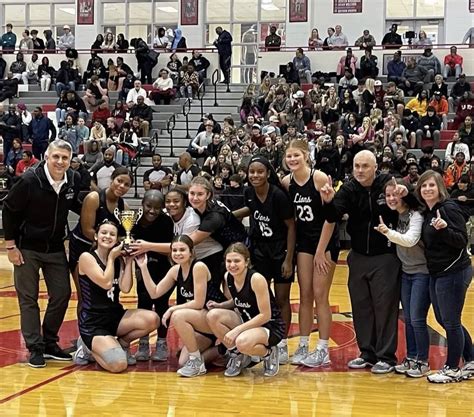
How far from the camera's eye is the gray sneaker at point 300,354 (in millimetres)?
6422

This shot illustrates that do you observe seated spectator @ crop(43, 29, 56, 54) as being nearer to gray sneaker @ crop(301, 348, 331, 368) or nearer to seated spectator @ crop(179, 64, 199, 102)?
Result: seated spectator @ crop(179, 64, 199, 102)

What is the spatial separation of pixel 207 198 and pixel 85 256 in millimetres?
1039

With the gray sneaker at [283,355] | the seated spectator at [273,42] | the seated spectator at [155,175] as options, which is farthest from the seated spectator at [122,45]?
the gray sneaker at [283,355]

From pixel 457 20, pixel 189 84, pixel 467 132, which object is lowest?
pixel 467 132

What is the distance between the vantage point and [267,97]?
19.6 meters

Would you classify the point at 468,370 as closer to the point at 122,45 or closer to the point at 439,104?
the point at 439,104

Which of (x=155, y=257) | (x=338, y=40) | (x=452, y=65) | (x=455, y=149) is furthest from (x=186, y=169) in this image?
(x=338, y=40)

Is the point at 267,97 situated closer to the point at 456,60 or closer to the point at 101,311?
the point at 456,60

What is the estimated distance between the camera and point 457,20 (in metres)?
23.1

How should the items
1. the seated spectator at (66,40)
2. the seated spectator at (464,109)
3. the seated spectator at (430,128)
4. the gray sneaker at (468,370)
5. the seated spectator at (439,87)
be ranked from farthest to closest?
the seated spectator at (66,40), the seated spectator at (439,87), the seated spectator at (464,109), the seated spectator at (430,128), the gray sneaker at (468,370)

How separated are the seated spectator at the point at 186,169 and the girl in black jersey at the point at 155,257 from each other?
153cm

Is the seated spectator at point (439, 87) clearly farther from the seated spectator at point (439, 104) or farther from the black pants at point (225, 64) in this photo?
the black pants at point (225, 64)

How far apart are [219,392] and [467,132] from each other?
12.5 m

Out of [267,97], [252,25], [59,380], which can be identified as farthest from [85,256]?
[252,25]
